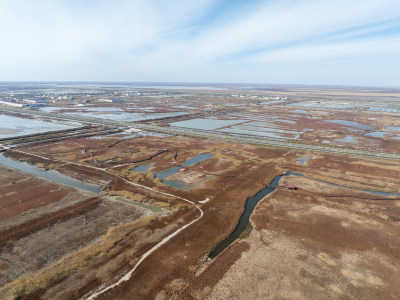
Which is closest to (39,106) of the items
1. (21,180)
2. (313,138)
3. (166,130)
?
(166,130)

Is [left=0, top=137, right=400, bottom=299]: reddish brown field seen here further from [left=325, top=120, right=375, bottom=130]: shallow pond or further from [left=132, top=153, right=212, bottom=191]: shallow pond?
[left=325, top=120, right=375, bottom=130]: shallow pond

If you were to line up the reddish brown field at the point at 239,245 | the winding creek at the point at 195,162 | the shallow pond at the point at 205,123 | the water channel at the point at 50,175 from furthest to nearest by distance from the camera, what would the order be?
the shallow pond at the point at 205,123
the water channel at the point at 50,175
the winding creek at the point at 195,162
the reddish brown field at the point at 239,245

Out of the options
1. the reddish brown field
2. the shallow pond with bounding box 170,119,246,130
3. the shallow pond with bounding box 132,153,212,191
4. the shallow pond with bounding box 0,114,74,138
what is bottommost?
the shallow pond with bounding box 170,119,246,130

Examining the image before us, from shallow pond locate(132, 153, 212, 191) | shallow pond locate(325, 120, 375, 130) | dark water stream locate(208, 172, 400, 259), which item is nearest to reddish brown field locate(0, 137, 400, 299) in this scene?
dark water stream locate(208, 172, 400, 259)

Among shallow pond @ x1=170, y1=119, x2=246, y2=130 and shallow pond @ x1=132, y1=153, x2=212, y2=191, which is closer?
shallow pond @ x1=132, y1=153, x2=212, y2=191

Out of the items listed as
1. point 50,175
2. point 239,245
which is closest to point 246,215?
point 239,245

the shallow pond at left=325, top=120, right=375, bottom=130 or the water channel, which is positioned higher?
the water channel

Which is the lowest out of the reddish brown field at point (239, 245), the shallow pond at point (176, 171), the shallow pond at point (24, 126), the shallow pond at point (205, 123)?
the shallow pond at point (205, 123)

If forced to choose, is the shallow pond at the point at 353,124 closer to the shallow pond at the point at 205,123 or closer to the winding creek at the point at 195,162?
the shallow pond at the point at 205,123

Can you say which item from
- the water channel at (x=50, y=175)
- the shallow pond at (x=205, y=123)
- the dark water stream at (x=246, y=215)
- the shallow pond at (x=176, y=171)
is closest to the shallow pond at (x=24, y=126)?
the water channel at (x=50, y=175)

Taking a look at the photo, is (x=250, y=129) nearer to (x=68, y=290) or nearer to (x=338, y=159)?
(x=338, y=159)

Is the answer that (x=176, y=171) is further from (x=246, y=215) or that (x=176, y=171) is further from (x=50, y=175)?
(x=50, y=175)
